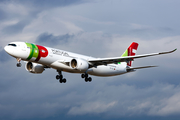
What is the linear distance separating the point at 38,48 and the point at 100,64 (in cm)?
1046

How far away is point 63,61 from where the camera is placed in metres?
47.6

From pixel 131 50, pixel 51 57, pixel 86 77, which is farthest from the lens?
pixel 131 50

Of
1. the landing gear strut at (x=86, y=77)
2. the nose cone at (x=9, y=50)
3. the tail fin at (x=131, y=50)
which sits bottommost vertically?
the landing gear strut at (x=86, y=77)

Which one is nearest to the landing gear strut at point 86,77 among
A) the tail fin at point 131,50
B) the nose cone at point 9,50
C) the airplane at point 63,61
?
the airplane at point 63,61

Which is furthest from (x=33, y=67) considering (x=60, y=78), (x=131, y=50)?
(x=131, y=50)

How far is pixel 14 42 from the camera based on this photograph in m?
44.6

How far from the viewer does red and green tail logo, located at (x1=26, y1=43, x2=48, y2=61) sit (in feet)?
147

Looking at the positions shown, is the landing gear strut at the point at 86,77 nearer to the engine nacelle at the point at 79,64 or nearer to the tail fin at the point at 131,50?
the engine nacelle at the point at 79,64

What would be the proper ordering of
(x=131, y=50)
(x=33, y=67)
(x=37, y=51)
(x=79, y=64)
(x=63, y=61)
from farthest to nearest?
(x=131, y=50), (x=33, y=67), (x=63, y=61), (x=79, y=64), (x=37, y=51)

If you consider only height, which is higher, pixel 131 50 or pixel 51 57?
pixel 131 50

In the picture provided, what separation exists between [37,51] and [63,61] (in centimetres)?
433

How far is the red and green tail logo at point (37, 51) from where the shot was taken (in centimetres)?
4472

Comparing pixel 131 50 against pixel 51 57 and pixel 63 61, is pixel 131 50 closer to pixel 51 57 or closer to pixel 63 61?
pixel 63 61

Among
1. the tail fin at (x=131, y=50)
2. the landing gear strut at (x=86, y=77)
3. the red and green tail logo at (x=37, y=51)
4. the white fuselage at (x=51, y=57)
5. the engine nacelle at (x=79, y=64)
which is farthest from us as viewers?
the tail fin at (x=131, y=50)
